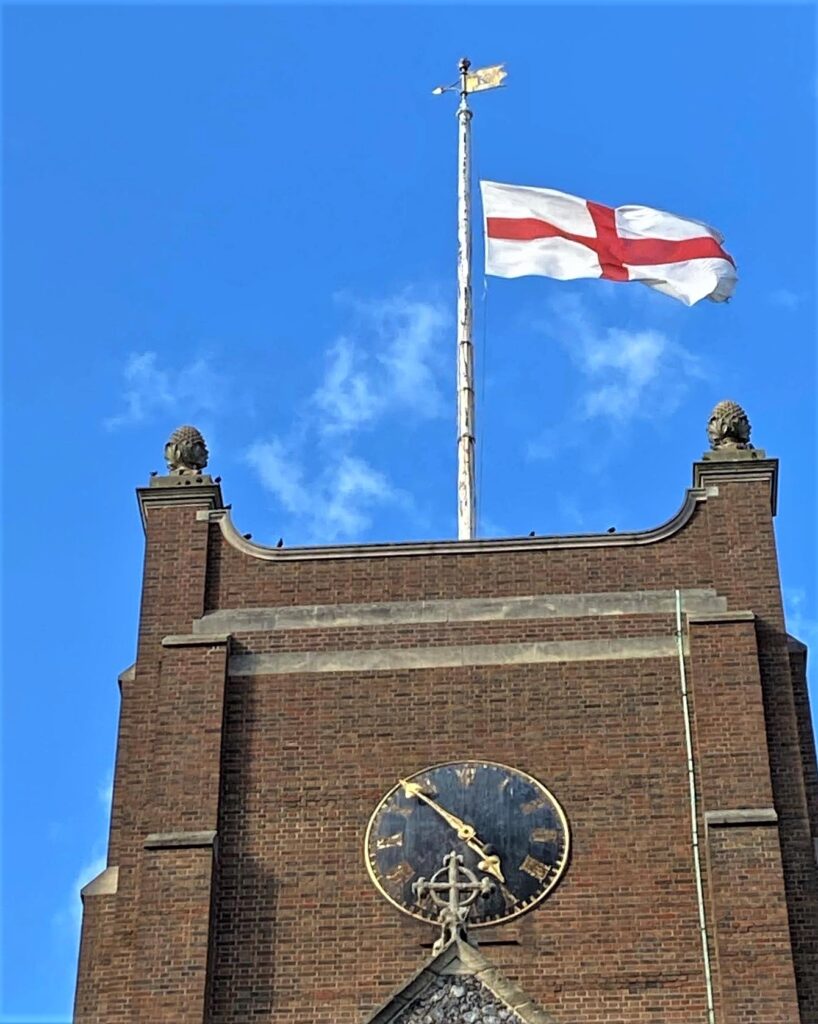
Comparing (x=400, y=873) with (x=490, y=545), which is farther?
(x=490, y=545)

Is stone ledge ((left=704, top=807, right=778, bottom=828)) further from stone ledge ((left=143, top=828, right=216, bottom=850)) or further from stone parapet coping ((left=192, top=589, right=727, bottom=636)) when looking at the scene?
stone ledge ((left=143, top=828, right=216, bottom=850))

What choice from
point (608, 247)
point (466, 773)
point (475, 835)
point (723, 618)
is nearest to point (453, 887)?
point (475, 835)

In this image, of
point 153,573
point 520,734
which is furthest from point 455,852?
point 153,573

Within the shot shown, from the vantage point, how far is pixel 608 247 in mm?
33125

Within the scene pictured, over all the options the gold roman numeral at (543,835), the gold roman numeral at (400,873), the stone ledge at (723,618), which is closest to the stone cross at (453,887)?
the gold roman numeral at (400,873)

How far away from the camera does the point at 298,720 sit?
28.6 m

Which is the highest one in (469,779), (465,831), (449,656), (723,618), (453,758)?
(723,618)

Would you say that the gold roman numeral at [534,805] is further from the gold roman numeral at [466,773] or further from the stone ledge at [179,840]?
the stone ledge at [179,840]

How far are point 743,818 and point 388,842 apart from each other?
4.22 metres

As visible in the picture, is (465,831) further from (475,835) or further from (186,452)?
(186,452)

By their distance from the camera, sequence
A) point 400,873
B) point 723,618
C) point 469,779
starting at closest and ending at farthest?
point 400,873, point 469,779, point 723,618

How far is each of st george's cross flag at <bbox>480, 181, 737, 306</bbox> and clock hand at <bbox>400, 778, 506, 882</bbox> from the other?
8641 mm

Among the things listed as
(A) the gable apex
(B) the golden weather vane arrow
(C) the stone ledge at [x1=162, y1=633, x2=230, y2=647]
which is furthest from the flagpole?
(A) the gable apex

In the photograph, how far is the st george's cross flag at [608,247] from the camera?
32.9m
